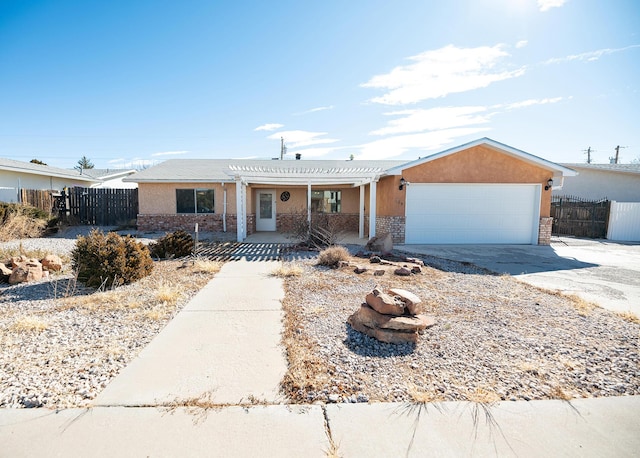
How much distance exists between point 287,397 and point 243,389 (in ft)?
1.36

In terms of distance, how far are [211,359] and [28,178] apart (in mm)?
21768

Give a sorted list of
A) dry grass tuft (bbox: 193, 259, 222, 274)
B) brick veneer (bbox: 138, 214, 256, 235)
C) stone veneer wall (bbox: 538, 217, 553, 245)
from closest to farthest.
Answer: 1. dry grass tuft (bbox: 193, 259, 222, 274)
2. stone veneer wall (bbox: 538, 217, 553, 245)
3. brick veneer (bbox: 138, 214, 256, 235)

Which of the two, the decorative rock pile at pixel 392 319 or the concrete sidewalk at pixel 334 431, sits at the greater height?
the decorative rock pile at pixel 392 319

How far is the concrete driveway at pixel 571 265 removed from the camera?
590cm

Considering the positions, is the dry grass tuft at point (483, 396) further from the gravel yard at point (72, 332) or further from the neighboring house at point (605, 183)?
the neighboring house at point (605, 183)

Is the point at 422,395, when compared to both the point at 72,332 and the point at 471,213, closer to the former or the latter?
the point at 72,332

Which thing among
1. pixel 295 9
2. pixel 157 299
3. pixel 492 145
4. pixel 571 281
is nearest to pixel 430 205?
pixel 492 145

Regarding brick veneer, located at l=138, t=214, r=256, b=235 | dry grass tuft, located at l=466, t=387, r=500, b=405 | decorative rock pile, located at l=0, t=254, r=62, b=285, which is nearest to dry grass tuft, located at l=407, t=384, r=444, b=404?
dry grass tuft, located at l=466, t=387, r=500, b=405

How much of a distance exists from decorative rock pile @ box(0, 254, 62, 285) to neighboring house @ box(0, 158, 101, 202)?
11270 millimetres

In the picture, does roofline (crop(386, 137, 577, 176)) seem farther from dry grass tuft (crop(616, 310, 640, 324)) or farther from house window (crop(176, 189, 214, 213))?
house window (crop(176, 189, 214, 213))

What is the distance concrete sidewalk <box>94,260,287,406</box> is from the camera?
2.59 meters

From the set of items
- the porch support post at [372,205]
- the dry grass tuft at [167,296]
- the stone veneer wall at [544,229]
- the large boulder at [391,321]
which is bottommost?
the dry grass tuft at [167,296]

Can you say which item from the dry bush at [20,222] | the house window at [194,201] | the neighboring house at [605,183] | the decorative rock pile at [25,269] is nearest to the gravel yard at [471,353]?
the decorative rock pile at [25,269]

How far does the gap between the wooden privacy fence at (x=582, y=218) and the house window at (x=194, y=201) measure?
1872 centimetres
